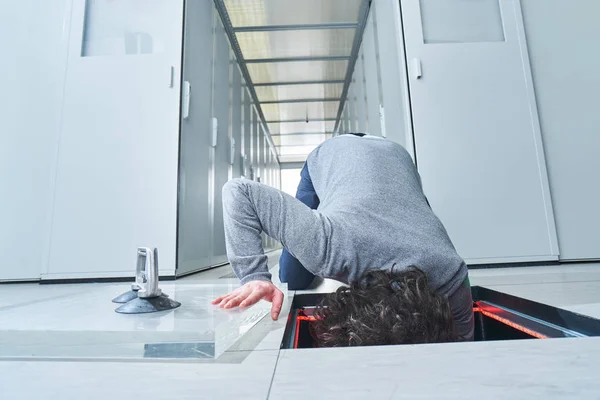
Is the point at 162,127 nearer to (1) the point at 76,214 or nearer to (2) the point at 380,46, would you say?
(1) the point at 76,214

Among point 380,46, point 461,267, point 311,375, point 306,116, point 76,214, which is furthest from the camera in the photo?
point 306,116

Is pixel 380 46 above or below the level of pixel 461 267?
above

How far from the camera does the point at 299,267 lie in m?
1.62

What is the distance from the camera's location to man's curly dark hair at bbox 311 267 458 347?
0.73 m

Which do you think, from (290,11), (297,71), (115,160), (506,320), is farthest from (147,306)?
(297,71)

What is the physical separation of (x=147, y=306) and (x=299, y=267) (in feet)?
2.42

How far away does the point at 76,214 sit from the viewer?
212 centimetres

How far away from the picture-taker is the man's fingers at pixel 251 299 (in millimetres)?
944

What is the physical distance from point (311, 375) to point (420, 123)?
2.15 meters

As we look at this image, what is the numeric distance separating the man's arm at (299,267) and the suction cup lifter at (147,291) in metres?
0.61

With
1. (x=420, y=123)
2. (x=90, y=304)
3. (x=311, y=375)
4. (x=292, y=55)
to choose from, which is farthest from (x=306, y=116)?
(x=311, y=375)

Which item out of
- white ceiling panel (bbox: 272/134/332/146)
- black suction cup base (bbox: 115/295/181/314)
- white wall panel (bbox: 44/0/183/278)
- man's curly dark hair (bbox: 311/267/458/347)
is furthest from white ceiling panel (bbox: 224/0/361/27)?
white ceiling panel (bbox: 272/134/332/146)

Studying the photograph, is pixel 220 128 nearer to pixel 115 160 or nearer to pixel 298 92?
pixel 115 160

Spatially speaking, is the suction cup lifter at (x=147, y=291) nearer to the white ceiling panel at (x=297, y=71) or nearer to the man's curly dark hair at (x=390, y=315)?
the man's curly dark hair at (x=390, y=315)
